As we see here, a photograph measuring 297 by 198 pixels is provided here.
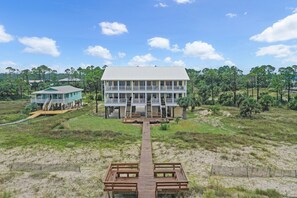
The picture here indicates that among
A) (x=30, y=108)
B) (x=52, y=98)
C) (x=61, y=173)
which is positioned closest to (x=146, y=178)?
(x=61, y=173)

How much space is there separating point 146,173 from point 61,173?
5.19m

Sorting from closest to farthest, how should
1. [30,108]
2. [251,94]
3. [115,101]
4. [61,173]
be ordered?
[61,173]
[115,101]
[30,108]
[251,94]

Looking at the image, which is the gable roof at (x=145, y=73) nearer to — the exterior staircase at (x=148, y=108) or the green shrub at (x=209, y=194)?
the exterior staircase at (x=148, y=108)

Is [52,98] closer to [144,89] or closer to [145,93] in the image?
[144,89]

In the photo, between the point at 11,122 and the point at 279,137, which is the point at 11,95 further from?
the point at 279,137

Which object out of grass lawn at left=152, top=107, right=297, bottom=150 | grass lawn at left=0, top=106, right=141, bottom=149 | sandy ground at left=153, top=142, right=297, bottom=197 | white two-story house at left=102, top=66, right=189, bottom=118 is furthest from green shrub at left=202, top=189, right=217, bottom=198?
white two-story house at left=102, top=66, right=189, bottom=118

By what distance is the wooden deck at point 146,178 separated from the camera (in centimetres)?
1145

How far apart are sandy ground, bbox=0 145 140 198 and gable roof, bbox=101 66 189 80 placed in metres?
17.2

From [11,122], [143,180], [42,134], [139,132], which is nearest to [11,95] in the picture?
[11,122]

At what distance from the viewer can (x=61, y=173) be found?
15062 mm

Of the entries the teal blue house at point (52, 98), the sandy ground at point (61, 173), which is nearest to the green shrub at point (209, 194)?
the sandy ground at point (61, 173)

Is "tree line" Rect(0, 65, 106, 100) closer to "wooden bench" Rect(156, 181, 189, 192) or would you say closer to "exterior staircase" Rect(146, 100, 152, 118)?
"exterior staircase" Rect(146, 100, 152, 118)

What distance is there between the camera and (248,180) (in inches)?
545

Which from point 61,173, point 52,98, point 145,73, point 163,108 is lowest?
point 61,173
